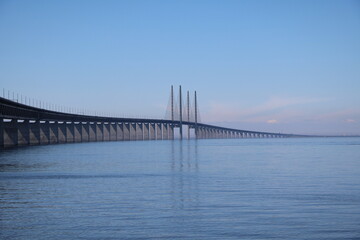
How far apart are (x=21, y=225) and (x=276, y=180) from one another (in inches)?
653

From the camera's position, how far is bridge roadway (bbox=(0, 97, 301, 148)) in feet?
314

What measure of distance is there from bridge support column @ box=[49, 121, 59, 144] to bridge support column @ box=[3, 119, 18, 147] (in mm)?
27695

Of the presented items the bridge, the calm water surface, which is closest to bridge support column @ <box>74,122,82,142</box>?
the bridge

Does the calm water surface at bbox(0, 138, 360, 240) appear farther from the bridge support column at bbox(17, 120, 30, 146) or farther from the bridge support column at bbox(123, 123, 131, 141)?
the bridge support column at bbox(123, 123, 131, 141)

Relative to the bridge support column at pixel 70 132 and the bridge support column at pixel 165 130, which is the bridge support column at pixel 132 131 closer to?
the bridge support column at pixel 165 130

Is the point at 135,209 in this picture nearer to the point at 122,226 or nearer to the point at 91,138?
the point at 122,226

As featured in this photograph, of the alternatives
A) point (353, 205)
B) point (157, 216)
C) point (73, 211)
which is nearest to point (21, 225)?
point (73, 211)

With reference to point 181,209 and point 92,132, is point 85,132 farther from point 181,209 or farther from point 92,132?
point 181,209

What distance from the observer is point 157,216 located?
49.2ft

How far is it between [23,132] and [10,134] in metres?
10.0

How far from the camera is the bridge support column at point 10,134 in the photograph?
95988mm

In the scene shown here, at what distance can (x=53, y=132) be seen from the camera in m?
131

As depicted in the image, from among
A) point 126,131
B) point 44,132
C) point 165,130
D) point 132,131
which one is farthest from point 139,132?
point 44,132

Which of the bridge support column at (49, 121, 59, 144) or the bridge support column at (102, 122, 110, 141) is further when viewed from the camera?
the bridge support column at (102, 122, 110, 141)
